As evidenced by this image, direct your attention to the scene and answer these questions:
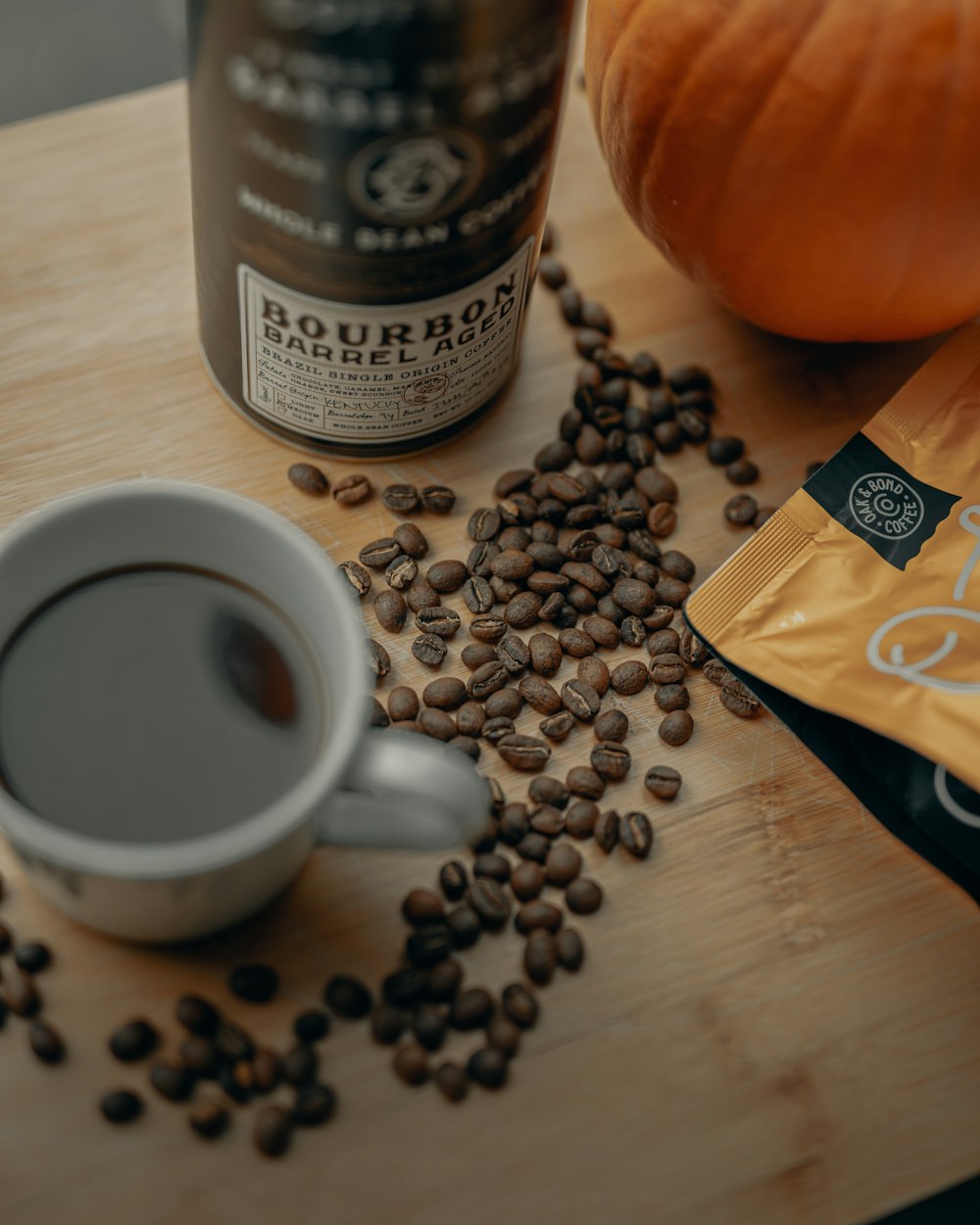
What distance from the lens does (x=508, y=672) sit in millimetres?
896

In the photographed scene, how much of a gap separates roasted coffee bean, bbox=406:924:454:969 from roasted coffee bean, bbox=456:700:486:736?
0.14 metres

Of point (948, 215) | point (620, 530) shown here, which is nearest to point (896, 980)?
point (620, 530)

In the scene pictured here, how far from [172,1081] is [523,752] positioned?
0.30 metres

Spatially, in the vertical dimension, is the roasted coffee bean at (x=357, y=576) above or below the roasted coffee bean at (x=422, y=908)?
above

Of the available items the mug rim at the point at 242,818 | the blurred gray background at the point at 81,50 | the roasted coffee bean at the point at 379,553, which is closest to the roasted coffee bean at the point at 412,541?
the roasted coffee bean at the point at 379,553

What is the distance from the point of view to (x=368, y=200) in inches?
28.8

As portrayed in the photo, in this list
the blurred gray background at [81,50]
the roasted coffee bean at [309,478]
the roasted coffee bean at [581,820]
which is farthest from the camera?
the blurred gray background at [81,50]

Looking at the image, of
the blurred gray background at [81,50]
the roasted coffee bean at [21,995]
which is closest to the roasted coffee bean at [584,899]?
the roasted coffee bean at [21,995]

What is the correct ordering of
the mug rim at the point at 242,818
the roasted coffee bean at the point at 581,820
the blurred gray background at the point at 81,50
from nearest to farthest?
the mug rim at the point at 242,818 → the roasted coffee bean at the point at 581,820 → the blurred gray background at the point at 81,50

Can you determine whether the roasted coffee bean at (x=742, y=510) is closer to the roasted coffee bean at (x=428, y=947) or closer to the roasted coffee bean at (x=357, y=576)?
the roasted coffee bean at (x=357, y=576)

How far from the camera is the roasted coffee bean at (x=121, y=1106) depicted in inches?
29.0

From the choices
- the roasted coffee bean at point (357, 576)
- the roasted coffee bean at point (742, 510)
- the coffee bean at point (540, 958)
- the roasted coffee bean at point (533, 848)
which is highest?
the roasted coffee bean at point (742, 510)

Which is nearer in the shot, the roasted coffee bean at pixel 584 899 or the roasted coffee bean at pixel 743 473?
the roasted coffee bean at pixel 584 899

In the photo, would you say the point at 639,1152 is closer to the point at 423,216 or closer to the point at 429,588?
the point at 429,588
